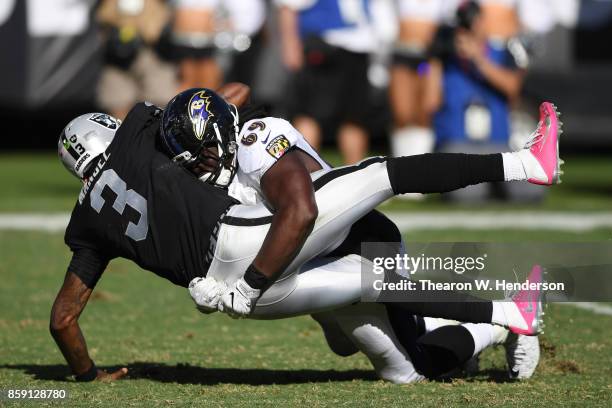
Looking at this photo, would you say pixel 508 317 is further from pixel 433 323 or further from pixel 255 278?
pixel 255 278

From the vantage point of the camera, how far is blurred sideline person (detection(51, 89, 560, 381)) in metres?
4.05

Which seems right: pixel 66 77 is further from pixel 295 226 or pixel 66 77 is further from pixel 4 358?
pixel 295 226

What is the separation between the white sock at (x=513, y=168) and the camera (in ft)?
13.6

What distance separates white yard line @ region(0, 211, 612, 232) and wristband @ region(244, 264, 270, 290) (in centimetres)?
468

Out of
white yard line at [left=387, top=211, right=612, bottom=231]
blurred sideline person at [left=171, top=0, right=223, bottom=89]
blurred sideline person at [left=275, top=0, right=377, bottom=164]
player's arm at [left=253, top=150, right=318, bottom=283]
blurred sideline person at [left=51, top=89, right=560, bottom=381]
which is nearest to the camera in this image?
player's arm at [left=253, top=150, right=318, bottom=283]

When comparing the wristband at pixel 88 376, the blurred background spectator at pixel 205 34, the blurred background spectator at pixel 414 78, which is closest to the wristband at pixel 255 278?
the wristband at pixel 88 376

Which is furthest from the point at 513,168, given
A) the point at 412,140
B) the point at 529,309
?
the point at 412,140

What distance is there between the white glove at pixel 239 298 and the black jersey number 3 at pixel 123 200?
438 mm

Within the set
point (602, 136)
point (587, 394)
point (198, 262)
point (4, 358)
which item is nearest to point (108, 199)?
point (198, 262)

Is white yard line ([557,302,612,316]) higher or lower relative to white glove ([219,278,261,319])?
lower

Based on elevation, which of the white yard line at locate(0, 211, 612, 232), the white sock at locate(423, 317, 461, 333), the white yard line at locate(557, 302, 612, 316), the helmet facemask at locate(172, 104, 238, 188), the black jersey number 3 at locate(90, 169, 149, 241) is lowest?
the white yard line at locate(0, 211, 612, 232)

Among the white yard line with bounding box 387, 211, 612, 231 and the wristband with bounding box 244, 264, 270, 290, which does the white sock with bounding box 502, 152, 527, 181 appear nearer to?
the wristband with bounding box 244, 264, 270, 290

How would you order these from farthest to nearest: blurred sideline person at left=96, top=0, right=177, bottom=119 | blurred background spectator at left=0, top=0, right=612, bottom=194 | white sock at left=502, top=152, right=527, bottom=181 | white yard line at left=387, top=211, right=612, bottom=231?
blurred sideline person at left=96, top=0, right=177, bottom=119
blurred background spectator at left=0, top=0, right=612, bottom=194
white yard line at left=387, top=211, right=612, bottom=231
white sock at left=502, top=152, right=527, bottom=181

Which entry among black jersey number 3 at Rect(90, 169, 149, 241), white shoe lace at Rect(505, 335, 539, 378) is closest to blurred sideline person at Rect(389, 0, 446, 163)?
white shoe lace at Rect(505, 335, 539, 378)
